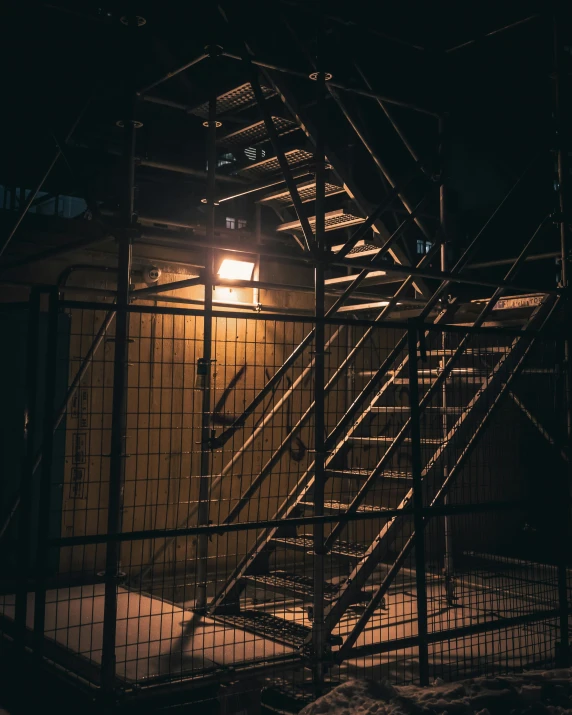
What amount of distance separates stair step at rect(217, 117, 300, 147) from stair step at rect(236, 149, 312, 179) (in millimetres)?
231

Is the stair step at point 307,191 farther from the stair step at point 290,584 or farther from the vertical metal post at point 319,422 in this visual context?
the stair step at point 290,584

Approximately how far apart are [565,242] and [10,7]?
213 inches

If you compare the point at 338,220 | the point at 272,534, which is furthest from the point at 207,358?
the point at 338,220

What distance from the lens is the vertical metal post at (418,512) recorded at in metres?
Answer: 4.84

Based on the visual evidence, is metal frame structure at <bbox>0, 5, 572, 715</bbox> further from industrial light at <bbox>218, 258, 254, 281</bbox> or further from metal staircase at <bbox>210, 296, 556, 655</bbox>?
industrial light at <bbox>218, 258, 254, 281</bbox>

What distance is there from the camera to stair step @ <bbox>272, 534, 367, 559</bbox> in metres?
5.97

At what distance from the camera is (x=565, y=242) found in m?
7.16

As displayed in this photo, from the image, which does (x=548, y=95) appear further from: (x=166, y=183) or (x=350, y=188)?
(x=166, y=183)

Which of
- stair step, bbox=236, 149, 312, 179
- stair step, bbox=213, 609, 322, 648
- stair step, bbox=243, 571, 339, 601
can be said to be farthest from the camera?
stair step, bbox=236, 149, 312, 179

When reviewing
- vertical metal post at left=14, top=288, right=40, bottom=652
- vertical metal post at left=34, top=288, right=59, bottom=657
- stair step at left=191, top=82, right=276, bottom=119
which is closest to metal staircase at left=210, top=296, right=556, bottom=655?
vertical metal post at left=34, top=288, right=59, bottom=657

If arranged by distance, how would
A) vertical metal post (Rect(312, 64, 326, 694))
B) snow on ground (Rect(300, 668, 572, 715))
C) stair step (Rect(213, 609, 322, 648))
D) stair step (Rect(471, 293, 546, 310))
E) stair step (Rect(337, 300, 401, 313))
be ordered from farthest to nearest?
stair step (Rect(337, 300, 401, 313)) < stair step (Rect(471, 293, 546, 310)) < stair step (Rect(213, 609, 322, 648)) < vertical metal post (Rect(312, 64, 326, 694)) < snow on ground (Rect(300, 668, 572, 715))

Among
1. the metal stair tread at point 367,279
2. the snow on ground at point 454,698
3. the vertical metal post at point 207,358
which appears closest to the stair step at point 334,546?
the vertical metal post at point 207,358

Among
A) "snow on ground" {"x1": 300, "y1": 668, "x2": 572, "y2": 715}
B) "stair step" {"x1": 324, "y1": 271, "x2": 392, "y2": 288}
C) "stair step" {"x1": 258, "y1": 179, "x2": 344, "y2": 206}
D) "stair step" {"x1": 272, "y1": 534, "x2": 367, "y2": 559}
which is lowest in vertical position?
"snow on ground" {"x1": 300, "y1": 668, "x2": 572, "y2": 715}

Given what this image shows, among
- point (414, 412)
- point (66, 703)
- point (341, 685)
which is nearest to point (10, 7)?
point (414, 412)
